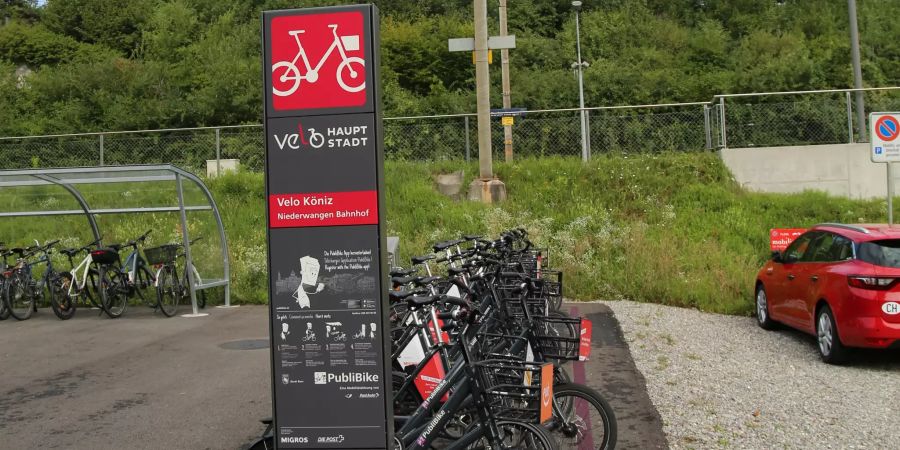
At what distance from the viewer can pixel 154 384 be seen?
7.70 metres

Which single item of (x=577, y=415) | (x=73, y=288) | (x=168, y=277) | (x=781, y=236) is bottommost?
(x=577, y=415)

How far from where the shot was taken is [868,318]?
7855mm

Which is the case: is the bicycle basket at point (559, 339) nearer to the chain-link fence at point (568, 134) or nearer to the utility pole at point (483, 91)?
the utility pole at point (483, 91)

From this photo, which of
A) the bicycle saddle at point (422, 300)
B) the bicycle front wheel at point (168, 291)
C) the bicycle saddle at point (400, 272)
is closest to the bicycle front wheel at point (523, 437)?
the bicycle saddle at point (422, 300)

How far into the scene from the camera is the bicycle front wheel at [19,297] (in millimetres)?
12062

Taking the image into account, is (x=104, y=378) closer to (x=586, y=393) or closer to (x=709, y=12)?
(x=586, y=393)

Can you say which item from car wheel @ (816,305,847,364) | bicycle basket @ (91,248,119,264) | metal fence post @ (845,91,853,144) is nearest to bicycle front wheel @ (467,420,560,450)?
car wheel @ (816,305,847,364)

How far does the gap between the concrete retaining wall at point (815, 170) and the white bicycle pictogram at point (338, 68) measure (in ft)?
47.4

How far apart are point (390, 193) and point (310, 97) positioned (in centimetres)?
1311

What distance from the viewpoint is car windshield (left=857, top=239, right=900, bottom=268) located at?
809 cm

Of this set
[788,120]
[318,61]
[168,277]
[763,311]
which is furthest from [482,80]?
[318,61]

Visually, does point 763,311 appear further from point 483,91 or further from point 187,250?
point 187,250

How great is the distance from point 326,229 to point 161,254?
9.12m

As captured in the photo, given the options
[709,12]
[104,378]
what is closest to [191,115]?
[104,378]
